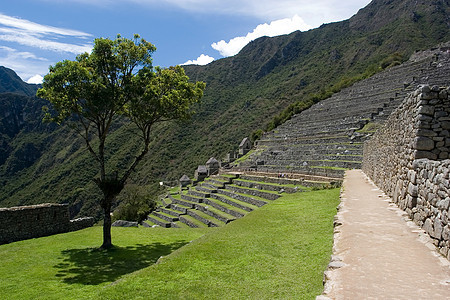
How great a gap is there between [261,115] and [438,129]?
58.5 metres

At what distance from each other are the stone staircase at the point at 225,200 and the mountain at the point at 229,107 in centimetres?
2728

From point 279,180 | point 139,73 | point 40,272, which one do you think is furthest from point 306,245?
point 279,180

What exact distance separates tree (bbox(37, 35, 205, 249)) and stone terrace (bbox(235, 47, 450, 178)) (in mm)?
9936

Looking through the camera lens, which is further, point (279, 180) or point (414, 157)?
point (279, 180)

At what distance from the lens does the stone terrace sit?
2086cm

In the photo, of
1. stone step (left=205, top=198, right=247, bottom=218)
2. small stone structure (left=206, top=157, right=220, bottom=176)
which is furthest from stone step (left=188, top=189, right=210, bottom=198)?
small stone structure (left=206, top=157, right=220, bottom=176)

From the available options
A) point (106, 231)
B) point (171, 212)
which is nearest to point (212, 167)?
point (171, 212)

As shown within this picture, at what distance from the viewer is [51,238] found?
13656 millimetres

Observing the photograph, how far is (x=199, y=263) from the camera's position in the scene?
6.19 m

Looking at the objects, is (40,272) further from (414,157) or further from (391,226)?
(414,157)

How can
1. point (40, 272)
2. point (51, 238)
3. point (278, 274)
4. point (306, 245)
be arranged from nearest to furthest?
point (278, 274) < point (306, 245) < point (40, 272) < point (51, 238)

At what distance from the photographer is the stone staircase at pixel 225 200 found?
15523mm

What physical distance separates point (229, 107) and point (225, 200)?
6057cm

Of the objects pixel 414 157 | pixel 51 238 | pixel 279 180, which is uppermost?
pixel 414 157
